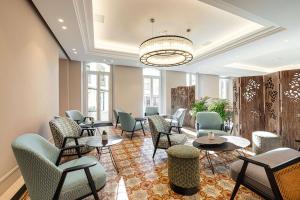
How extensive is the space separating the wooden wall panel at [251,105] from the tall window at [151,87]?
514 centimetres

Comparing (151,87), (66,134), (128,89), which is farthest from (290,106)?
(151,87)

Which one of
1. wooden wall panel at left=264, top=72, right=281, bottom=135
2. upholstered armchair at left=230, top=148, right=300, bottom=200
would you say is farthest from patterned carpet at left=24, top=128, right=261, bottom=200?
wooden wall panel at left=264, top=72, right=281, bottom=135

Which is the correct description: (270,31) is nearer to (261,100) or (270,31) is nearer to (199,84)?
(261,100)

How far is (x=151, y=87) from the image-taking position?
876cm

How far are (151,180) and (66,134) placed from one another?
1.86m

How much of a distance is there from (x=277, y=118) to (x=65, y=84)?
6944 millimetres

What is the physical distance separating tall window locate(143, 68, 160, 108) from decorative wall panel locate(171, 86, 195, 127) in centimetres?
100

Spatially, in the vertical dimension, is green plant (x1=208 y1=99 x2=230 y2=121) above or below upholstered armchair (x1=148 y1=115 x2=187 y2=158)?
above

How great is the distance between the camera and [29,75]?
284 centimetres

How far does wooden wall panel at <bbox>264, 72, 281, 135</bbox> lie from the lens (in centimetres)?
343

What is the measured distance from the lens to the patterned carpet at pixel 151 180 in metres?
2.14

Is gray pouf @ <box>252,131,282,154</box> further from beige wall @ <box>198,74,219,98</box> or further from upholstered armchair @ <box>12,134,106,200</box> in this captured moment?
beige wall @ <box>198,74,219,98</box>

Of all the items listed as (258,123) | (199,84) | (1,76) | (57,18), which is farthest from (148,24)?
(199,84)

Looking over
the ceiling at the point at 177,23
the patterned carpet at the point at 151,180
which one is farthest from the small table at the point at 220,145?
the ceiling at the point at 177,23
